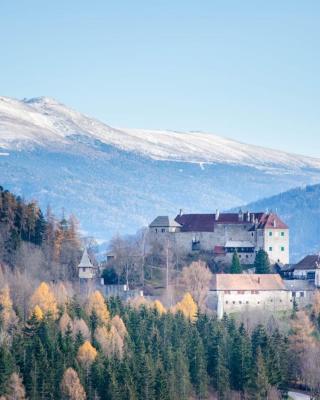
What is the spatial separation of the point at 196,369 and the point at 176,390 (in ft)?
11.5

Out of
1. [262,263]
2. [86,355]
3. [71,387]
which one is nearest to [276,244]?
[262,263]

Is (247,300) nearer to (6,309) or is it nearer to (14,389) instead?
(6,309)

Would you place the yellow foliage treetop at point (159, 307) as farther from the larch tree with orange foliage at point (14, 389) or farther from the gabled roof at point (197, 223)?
the larch tree with orange foliage at point (14, 389)

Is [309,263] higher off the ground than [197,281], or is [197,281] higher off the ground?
[309,263]

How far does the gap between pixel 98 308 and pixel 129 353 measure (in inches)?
361

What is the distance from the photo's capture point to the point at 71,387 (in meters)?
81.4

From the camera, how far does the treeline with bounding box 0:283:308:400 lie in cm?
8212

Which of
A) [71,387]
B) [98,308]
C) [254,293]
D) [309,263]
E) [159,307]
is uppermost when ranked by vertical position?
[309,263]

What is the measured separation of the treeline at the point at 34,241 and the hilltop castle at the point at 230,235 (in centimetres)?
1092

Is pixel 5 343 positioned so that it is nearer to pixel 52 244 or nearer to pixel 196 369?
pixel 196 369

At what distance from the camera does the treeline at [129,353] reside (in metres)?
82.1

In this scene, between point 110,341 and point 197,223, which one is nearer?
point 110,341

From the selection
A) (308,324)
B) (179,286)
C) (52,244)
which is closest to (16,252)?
(52,244)

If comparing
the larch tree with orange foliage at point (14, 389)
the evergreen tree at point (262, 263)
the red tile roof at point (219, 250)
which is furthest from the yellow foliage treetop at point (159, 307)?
the larch tree with orange foliage at point (14, 389)
